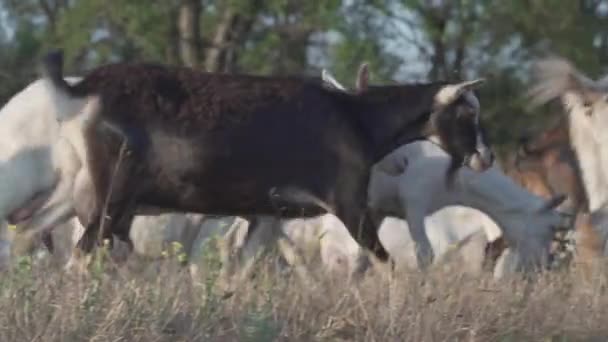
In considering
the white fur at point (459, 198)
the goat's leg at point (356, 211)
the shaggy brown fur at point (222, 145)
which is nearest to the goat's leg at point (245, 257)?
the shaggy brown fur at point (222, 145)

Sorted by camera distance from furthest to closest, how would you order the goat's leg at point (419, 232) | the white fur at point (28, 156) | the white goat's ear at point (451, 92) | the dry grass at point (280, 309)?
the goat's leg at point (419, 232) < the white fur at point (28, 156) < the white goat's ear at point (451, 92) < the dry grass at point (280, 309)

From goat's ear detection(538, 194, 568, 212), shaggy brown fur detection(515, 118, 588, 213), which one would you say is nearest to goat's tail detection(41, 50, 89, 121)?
goat's ear detection(538, 194, 568, 212)

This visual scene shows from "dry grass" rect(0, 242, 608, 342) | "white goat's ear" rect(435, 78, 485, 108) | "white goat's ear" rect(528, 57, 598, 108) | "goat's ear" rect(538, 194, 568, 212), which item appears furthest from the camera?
"goat's ear" rect(538, 194, 568, 212)

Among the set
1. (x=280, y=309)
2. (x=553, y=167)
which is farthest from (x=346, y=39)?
(x=280, y=309)

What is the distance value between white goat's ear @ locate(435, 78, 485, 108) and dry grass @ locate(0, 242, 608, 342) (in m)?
2.54

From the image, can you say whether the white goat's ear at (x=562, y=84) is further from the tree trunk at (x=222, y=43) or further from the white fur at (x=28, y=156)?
the tree trunk at (x=222, y=43)

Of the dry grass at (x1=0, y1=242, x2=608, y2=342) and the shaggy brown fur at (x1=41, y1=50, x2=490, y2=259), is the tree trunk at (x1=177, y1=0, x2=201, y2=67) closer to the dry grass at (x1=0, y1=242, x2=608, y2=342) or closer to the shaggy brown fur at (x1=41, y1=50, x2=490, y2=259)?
the shaggy brown fur at (x1=41, y1=50, x2=490, y2=259)

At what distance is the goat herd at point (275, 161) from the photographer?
32.2 feet

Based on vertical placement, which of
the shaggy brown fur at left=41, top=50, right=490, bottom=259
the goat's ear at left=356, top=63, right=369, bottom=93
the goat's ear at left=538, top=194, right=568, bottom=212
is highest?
the goat's ear at left=356, top=63, right=369, bottom=93

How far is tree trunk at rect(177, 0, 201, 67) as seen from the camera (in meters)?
22.6

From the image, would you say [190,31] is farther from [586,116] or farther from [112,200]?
[112,200]

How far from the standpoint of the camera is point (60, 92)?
9789mm

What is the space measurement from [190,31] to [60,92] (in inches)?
510

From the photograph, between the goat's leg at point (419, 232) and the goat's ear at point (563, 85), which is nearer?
the goat's ear at point (563, 85)
